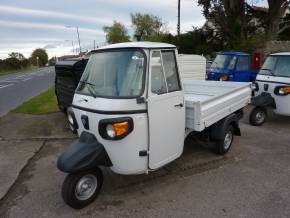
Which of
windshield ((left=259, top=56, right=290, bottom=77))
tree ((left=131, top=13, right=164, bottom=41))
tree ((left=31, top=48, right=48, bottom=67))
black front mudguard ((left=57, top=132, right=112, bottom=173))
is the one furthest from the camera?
tree ((left=31, top=48, right=48, bottom=67))

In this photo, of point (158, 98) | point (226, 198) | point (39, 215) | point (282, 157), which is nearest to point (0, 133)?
point (39, 215)

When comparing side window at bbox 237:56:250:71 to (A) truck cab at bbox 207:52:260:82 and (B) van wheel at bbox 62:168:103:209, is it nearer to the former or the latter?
(A) truck cab at bbox 207:52:260:82

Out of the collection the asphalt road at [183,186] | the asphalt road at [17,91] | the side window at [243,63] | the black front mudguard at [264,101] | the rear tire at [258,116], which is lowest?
the asphalt road at [17,91]

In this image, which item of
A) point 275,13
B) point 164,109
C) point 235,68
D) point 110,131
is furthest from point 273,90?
point 275,13

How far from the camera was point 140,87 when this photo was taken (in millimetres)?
3639

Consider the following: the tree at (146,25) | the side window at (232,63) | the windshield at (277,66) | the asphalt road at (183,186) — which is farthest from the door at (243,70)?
the tree at (146,25)

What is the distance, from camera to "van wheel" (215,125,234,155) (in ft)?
17.0

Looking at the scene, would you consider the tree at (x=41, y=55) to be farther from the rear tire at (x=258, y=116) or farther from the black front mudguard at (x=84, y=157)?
the black front mudguard at (x=84, y=157)

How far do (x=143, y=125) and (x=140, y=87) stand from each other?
0.49 meters

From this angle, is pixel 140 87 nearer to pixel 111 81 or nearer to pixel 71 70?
pixel 111 81

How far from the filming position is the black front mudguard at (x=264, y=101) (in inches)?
Result: 277

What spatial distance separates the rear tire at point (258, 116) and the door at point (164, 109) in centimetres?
362

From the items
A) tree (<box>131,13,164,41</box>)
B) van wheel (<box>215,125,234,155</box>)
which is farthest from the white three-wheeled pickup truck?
tree (<box>131,13,164,41</box>)

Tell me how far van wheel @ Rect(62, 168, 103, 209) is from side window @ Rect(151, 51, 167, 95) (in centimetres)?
135
